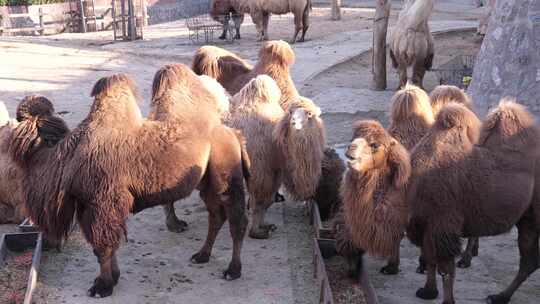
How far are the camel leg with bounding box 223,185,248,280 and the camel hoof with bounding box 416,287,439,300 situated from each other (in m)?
1.61

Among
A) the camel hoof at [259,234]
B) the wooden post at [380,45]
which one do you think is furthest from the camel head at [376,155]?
the wooden post at [380,45]

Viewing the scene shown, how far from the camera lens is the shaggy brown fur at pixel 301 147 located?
265 inches

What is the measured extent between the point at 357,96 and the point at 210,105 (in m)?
7.41

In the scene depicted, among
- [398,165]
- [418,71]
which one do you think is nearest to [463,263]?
[398,165]

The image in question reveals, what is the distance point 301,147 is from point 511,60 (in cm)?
422

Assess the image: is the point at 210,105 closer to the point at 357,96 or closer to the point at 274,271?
the point at 274,271

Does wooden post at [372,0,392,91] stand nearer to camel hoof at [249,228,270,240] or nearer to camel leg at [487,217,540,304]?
camel hoof at [249,228,270,240]

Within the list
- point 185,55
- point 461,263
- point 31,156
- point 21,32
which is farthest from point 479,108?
point 21,32

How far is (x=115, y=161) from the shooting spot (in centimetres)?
540

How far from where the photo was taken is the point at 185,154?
5664mm

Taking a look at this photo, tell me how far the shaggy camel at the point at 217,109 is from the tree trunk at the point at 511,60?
425 centimetres

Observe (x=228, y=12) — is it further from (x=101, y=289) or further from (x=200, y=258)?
(x=101, y=289)

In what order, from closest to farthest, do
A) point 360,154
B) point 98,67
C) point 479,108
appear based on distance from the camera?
point 360,154
point 479,108
point 98,67

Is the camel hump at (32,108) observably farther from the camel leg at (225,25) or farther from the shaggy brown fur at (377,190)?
the camel leg at (225,25)
